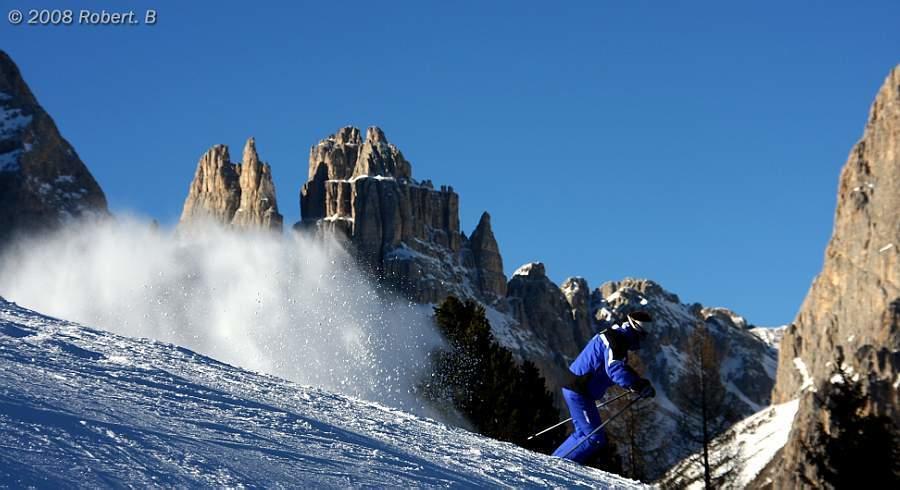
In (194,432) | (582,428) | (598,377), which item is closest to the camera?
(194,432)

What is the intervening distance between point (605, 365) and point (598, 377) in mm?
556

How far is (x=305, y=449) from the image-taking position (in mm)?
10172

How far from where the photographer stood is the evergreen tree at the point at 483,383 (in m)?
35.7

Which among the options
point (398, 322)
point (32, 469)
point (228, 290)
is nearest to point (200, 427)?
point (32, 469)

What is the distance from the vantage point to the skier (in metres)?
15.2

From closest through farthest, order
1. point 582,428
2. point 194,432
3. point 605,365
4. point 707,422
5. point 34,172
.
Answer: point 194,432 → point 605,365 → point 582,428 → point 707,422 → point 34,172

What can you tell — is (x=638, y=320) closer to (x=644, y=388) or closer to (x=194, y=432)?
(x=644, y=388)

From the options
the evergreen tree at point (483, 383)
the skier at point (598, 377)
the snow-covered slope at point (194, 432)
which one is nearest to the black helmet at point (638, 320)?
the skier at point (598, 377)

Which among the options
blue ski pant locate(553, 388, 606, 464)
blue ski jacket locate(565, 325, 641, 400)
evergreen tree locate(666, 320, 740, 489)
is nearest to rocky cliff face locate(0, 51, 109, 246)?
evergreen tree locate(666, 320, 740, 489)

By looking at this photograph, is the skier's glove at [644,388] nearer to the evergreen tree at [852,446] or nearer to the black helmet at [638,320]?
the black helmet at [638,320]

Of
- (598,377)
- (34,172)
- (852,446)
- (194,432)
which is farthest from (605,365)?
(34,172)

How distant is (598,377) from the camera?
53.4 ft

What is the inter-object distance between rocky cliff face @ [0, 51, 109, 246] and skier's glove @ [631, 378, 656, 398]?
131262 millimetres

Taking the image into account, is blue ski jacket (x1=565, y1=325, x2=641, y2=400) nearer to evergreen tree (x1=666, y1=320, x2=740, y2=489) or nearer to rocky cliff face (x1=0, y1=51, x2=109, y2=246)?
evergreen tree (x1=666, y1=320, x2=740, y2=489)
